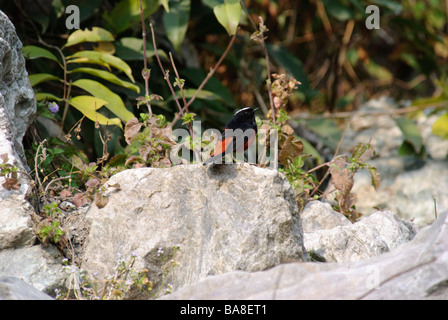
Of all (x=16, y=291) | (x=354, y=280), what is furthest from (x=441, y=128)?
(x=16, y=291)

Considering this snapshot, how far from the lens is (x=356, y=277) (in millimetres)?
2734

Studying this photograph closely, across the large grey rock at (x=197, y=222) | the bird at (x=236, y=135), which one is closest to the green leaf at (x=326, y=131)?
the bird at (x=236, y=135)

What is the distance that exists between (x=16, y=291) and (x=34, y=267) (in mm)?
513

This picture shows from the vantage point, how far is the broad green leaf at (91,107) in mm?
4309

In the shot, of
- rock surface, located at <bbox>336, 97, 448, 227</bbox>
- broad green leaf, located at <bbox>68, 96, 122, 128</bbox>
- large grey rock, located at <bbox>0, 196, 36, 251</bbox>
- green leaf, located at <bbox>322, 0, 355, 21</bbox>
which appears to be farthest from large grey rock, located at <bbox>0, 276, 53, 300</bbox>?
green leaf, located at <bbox>322, 0, 355, 21</bbox>

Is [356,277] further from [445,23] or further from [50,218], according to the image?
[445,23]

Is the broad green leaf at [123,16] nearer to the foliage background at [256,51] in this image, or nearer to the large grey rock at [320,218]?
the foliage background at [256,51]

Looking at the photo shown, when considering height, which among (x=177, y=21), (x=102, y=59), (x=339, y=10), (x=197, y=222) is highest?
(x=339, y=10)

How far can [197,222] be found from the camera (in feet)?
11.1

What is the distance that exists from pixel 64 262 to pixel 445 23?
788cm

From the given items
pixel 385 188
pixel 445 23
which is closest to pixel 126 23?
pixel 385 188

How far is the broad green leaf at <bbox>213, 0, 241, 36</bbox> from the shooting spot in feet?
15.6

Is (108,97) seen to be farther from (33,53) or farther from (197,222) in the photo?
(197,222)

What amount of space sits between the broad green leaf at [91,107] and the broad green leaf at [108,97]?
79 millimetres
